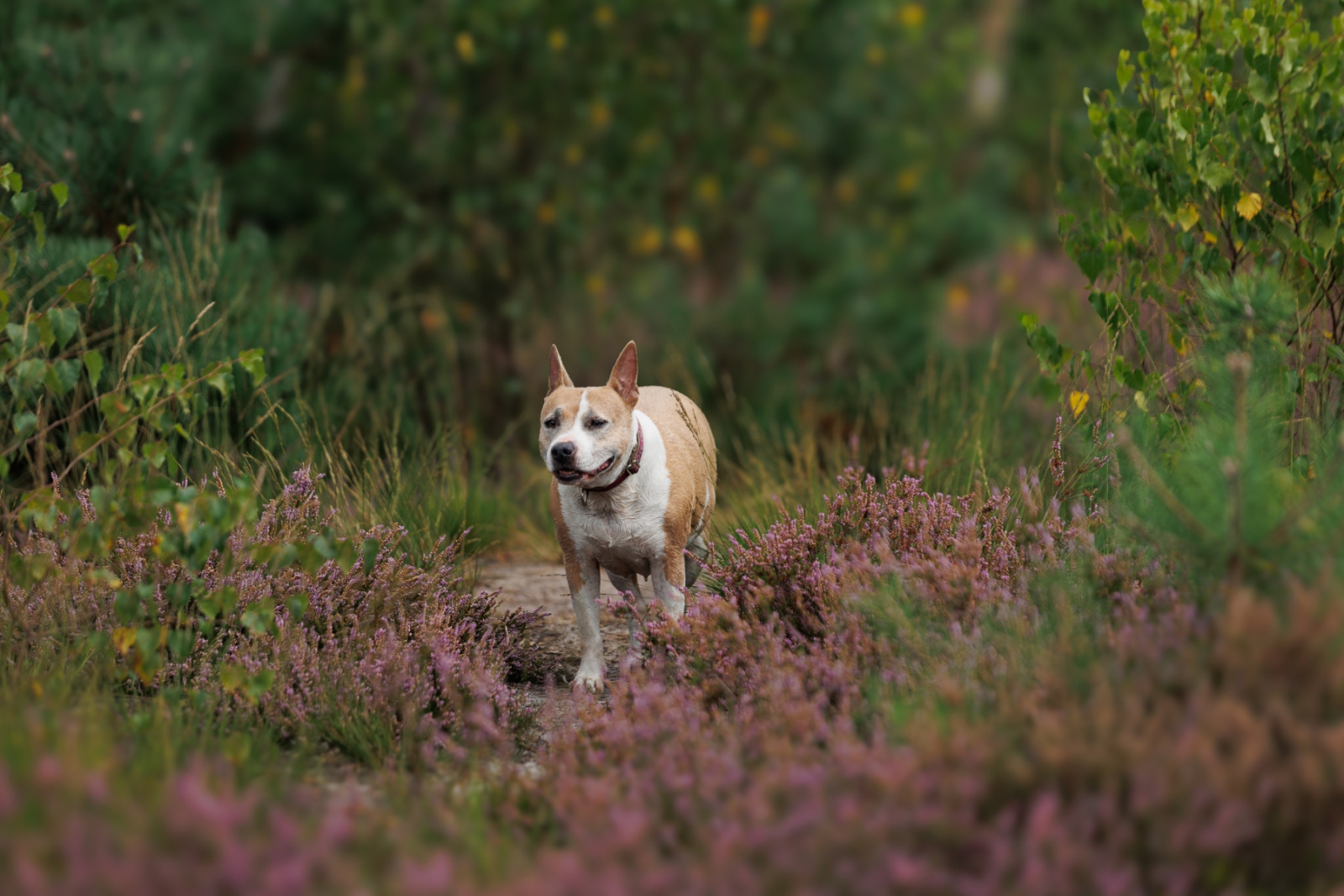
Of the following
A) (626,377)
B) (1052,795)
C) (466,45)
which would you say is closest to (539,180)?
(466,45)

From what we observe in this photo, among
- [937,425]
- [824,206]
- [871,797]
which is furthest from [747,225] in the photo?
[871,797]

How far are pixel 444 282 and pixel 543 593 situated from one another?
4130 mm

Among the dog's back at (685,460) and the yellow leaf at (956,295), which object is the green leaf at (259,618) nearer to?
the dog's back at (685,460)

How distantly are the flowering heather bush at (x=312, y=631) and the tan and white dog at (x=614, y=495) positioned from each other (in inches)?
15.0

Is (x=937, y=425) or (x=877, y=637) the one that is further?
(x=937, y=425)

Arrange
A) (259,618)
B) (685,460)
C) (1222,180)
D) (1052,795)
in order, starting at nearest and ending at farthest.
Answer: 1. (1052,795)
2. (259,618)
3. (1222,180)
4. (685,460)

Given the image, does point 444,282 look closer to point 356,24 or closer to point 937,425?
point 356,24

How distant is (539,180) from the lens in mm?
8453

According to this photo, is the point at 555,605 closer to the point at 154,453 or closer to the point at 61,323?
the point at 154,453

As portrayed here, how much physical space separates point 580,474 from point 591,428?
0.18 metres

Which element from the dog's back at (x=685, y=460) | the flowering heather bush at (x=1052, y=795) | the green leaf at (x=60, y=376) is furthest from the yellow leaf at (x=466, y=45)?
the flowering heather bush at (x=1052, y=795)

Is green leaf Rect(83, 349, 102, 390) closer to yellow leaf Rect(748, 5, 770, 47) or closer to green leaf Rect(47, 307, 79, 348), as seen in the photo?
green leaf Rect(47, 307, 79, 348)

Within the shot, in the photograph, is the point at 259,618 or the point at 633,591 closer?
the point at 259,618

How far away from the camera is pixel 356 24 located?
7988 mm
